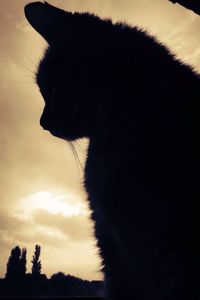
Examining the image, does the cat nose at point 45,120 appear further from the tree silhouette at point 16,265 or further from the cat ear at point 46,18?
the tree silhouette at point 16,265

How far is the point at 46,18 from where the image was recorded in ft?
4.85

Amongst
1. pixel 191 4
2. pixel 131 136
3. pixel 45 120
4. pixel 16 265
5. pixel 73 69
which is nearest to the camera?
pixel 191 4

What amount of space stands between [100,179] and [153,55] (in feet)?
2.15

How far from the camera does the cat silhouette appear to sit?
35.6 inches

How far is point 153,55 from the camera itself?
4.20ft

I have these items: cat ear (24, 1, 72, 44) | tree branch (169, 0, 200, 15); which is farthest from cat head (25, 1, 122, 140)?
tree branch (169, 0, 200, 15)

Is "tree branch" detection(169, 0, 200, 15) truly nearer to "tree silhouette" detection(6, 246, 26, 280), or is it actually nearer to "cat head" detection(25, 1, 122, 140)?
"cat head" detection(25, 1, 122, 140)

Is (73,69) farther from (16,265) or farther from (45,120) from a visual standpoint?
(16,265)

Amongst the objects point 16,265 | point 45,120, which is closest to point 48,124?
point 45,120

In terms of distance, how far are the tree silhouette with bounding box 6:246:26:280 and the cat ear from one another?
95.5ft

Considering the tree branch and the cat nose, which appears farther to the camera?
the cat nose

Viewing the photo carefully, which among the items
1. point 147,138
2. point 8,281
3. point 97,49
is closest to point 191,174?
point 147,138

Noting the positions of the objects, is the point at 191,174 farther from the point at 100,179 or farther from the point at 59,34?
the point at 59,34

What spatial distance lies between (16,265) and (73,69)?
104 feet
